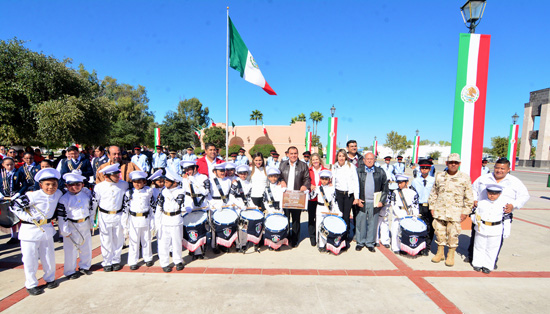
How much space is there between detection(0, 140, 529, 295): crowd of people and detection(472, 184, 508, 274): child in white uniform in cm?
1

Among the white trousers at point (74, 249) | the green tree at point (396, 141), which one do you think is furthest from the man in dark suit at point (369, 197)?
the green tree at point (396, 141)

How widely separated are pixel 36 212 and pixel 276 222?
3704 mm

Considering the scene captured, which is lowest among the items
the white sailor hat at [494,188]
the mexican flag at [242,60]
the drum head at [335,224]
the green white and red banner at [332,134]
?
the drum head at [335,224]

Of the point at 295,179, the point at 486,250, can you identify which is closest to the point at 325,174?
the point at 295,179

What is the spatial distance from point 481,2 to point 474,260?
565cm

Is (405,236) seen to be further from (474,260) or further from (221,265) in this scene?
(221,265)

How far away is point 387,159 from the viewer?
10.9 meters

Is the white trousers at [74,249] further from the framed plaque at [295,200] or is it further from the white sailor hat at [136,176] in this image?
the framed plaque at [295,200]

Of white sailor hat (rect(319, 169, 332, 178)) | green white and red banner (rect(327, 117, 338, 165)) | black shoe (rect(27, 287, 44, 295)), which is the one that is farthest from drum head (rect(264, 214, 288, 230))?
green white and red banner (rect(327, 117, 338, 165))

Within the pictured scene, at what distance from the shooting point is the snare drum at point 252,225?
4781mm

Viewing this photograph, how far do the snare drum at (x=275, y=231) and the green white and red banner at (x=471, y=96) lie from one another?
17.1ft

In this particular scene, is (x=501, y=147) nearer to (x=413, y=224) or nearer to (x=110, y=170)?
(x=413, y=224)

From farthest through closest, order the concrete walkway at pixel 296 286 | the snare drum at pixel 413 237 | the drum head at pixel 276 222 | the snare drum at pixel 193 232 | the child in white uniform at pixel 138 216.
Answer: the drum head at pixel 276 222, the snare drum at pixel 413 237, the snare drum at pixel 193 232, the child in white uniform at pixel 138 216, the concrete walkway at pixel 296 286

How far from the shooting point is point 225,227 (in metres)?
4.59
